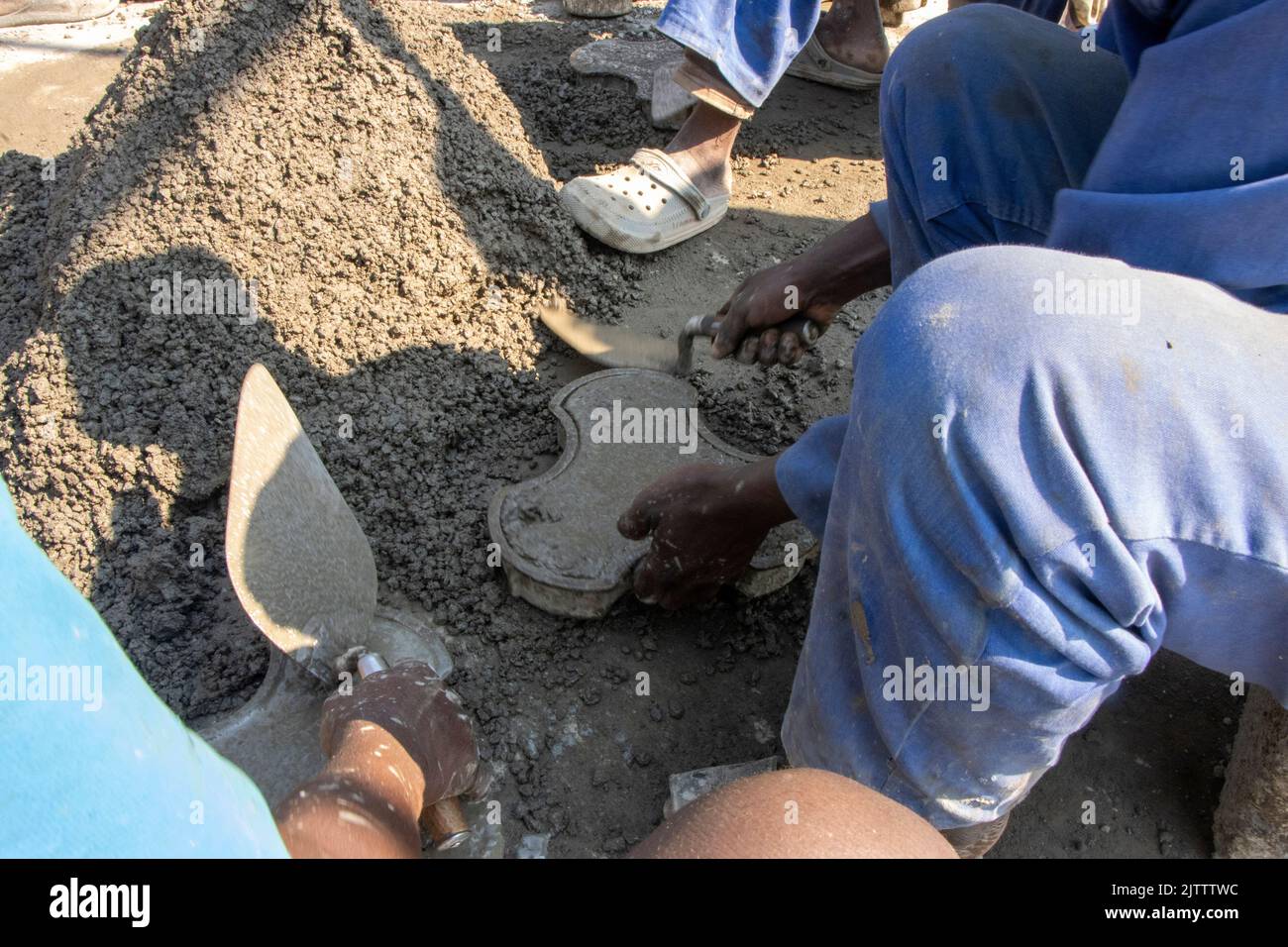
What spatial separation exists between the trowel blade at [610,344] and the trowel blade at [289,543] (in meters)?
0.84

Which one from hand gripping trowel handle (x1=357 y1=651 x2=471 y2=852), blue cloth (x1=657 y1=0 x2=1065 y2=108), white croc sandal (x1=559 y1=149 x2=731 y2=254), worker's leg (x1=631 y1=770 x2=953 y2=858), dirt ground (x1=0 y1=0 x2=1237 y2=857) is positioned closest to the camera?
worker's leg (x1=631 y1=770 x2=953 y2=858)

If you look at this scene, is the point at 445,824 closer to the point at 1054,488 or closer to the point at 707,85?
the point at 1054,488

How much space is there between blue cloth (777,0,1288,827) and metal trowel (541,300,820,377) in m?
1.17

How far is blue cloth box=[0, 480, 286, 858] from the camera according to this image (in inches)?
24.3

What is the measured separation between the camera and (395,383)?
2.21m

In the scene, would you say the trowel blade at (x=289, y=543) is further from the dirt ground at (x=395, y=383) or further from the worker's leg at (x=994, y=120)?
the worker's leg at (x=994, y=120)

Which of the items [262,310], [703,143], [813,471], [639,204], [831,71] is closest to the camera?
[813,471]

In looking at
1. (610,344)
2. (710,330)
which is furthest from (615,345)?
(710,330)

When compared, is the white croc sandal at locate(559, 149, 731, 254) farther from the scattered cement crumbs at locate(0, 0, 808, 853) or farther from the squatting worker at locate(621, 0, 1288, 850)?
the squatting worker at locate(621, 0, 1288, 850)

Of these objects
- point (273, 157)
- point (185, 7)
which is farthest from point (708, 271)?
point (185, 7)

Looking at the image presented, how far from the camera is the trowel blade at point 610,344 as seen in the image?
2.44 metres

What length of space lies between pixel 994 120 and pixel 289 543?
1.51m

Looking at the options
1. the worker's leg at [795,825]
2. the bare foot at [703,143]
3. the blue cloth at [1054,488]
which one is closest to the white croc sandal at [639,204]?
the bare foot at [703,143]

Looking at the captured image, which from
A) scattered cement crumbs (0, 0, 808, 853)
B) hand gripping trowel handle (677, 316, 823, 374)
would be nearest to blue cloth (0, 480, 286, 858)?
scattered cement crumbs (0, 0, 808, 853)
